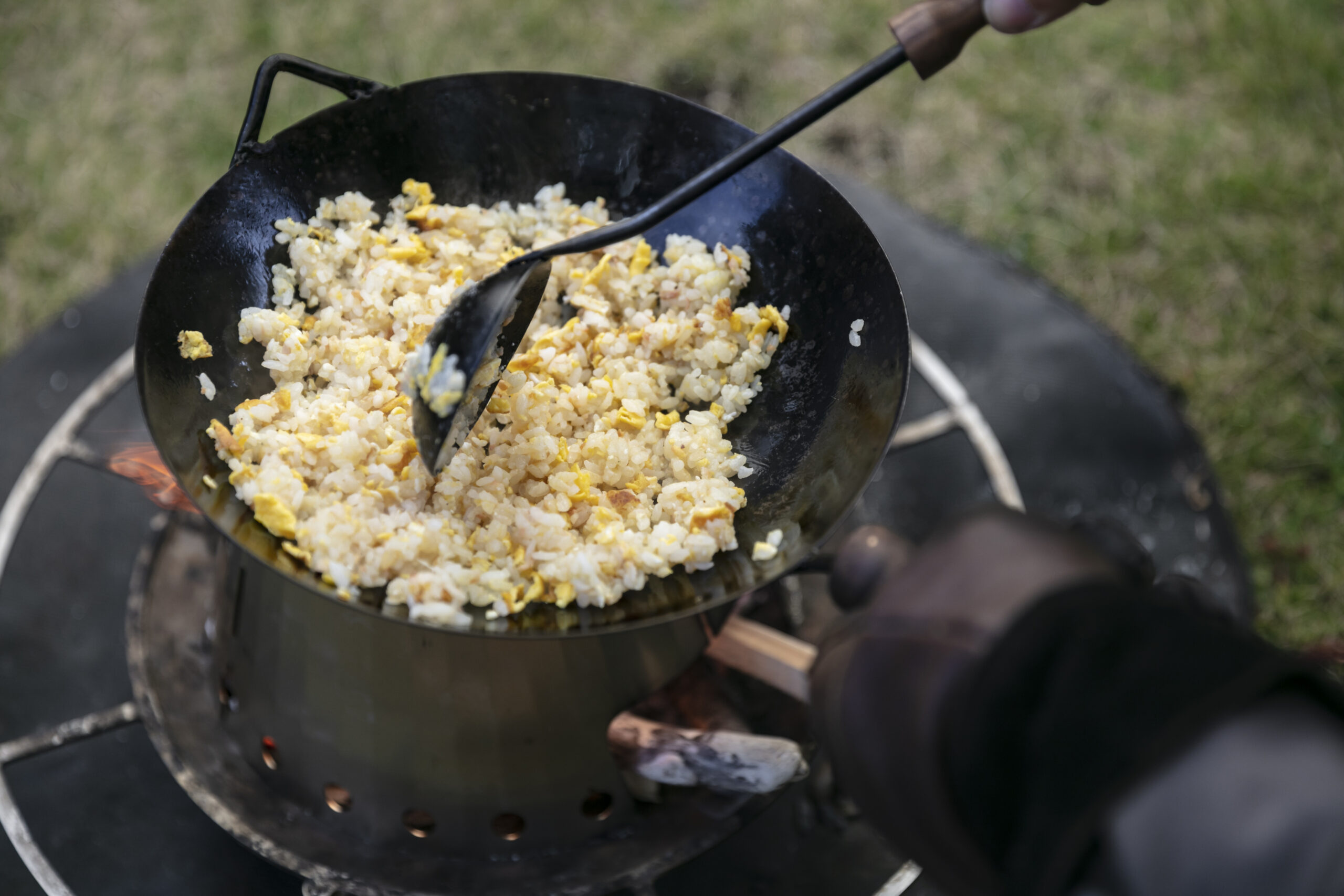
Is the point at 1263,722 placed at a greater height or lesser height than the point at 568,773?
greater

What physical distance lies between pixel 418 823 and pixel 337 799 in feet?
0.49

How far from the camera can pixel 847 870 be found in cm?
182

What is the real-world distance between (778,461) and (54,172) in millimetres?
2937

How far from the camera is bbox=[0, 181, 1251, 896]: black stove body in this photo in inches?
71.4

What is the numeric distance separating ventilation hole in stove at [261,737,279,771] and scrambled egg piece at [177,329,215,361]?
0.70m

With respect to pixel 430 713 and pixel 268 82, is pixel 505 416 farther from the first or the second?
pixel 268 82

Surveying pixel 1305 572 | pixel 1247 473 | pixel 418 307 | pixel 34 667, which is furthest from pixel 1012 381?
pixel 34 667

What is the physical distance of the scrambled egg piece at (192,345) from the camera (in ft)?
4.20

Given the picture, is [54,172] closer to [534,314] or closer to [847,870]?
[534,314]

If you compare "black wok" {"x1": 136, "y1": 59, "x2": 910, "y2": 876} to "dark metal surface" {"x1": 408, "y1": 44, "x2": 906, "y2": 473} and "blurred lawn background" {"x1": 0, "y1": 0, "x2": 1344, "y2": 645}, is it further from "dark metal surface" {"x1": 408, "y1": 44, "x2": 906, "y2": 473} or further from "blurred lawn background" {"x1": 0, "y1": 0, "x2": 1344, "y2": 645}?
"blurred lawn background" {"x1": 0, "y1": 0, "x2": 1344, "y2": 645}

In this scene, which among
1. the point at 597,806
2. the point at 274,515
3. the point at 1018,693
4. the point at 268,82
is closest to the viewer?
the point at 1018,693

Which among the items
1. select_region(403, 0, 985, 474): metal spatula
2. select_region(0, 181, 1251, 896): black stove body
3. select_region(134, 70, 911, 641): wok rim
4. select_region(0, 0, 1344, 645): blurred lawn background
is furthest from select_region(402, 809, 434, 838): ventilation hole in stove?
select_region(0, 0, 1344, 645): blurred lawn background

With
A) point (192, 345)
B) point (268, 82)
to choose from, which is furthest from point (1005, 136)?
point (192, 345)

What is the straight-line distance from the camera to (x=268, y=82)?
136 centimetres
